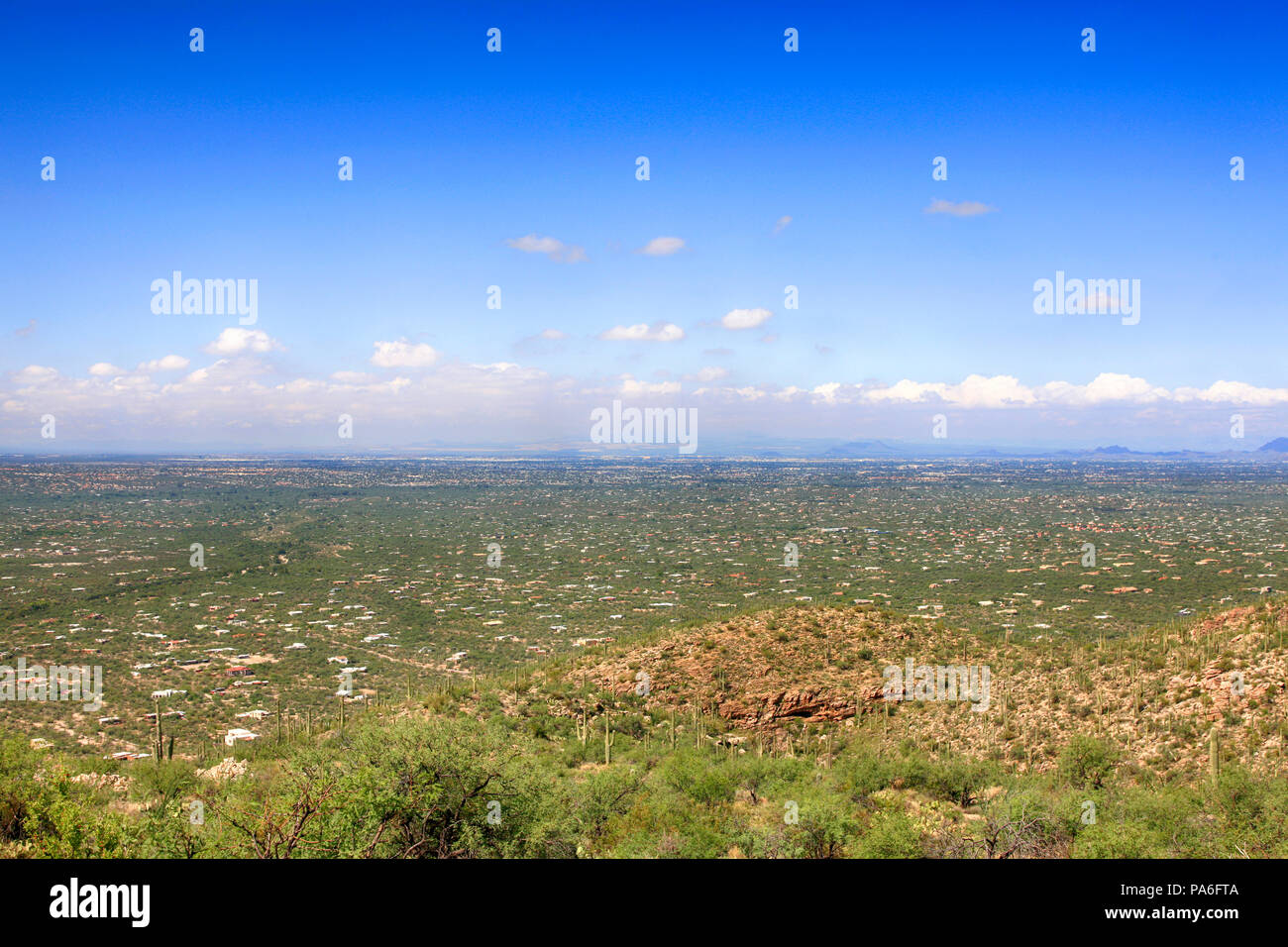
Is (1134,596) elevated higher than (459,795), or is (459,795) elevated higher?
(459,795)

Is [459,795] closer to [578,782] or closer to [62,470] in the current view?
[578,782]

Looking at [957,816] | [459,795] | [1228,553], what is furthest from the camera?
[1228,553]

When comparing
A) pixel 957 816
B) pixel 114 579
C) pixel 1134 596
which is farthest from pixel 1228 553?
pixel 114 579

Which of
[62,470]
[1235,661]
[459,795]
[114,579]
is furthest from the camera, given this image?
[62,470]

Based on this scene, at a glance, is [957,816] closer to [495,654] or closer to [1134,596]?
[495,654]

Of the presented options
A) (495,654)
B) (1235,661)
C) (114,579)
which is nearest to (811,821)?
(1235,661)

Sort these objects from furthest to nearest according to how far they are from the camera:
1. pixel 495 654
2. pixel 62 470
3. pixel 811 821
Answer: pixel 62 470
pixel 495 654
pixel 811 821

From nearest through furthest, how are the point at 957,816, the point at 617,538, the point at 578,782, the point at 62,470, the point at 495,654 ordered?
the point at 957,816 → the point at 578,782 → the point at 495,654 → the point at 617,538 → the point at 62,470
